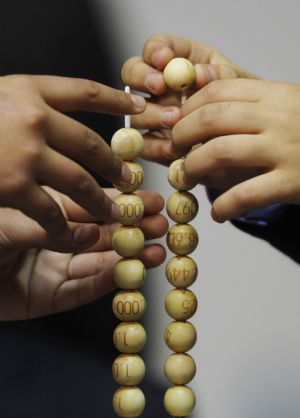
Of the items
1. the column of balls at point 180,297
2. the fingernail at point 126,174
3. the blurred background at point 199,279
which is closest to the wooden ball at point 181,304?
the column of balls at point 180,297

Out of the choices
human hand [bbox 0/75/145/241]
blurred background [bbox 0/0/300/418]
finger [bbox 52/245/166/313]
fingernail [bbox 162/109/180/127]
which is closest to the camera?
human hand [bbox 0/75/145/241]

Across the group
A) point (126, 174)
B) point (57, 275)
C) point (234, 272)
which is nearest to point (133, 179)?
point (126, 174)

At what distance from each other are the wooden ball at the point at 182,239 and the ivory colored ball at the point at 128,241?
0.03 m

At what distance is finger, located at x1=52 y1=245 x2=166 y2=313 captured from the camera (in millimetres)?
664

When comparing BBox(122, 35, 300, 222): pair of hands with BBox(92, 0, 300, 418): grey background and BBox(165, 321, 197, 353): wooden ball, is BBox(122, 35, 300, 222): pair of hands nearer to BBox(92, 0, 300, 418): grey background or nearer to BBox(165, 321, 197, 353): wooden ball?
BBox(165, 321, 197, 353): wooden ball

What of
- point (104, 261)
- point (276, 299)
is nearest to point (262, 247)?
point (276, 299)

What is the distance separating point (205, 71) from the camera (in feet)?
1.84

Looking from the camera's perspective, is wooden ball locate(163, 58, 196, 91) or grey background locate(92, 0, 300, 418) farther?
grey background locate(92, 0, 300, 418)

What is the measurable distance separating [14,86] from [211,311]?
56 centimetres

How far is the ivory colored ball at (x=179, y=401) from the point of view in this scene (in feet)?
1.69

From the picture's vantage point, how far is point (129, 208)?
51 cm

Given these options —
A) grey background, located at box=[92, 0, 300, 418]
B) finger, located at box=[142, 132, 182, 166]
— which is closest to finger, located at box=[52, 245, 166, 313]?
finger, located at box=[142, 132, 182, 166]

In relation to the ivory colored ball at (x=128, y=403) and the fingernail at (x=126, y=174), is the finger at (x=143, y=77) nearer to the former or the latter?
the fingernail at (x=126, y=174)

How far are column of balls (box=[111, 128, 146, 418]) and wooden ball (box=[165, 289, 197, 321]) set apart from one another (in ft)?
0.08
